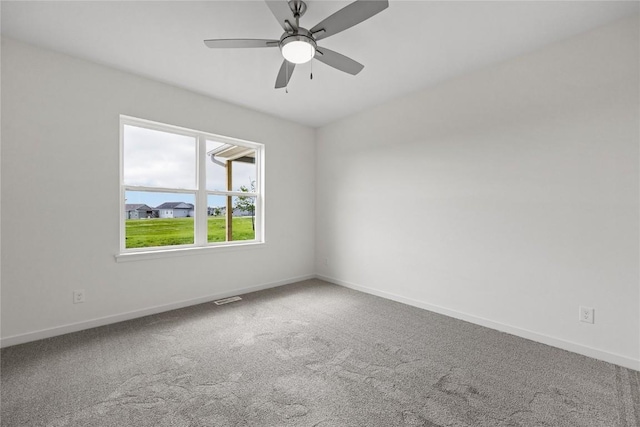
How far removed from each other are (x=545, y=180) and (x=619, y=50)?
3.55 ft

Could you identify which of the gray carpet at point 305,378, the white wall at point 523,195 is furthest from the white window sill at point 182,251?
the white wall at point 523,195

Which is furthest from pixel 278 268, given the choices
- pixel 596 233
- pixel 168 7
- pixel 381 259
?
pixel 596 233

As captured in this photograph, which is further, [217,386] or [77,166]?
[77,166]

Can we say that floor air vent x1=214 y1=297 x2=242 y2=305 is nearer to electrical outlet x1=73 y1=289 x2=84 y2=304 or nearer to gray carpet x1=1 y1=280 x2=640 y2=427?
gray carpet x1=1 y1=280 x2=640 y2=427

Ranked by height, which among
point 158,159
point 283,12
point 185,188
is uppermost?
point 283,12

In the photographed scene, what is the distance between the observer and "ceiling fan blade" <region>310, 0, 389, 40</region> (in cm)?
165

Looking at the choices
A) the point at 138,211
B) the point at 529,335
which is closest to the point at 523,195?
the point at 529,335

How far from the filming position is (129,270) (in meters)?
3.03

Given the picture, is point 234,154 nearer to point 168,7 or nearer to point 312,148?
point 312,148

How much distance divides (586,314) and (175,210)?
4274 mm

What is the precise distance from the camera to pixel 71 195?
2.70 metres

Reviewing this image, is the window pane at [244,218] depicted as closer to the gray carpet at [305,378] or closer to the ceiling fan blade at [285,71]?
the gray carpet at [305,378]

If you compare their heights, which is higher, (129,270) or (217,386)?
(129,270)

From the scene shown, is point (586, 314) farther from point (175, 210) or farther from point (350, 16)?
point (175, 210)
